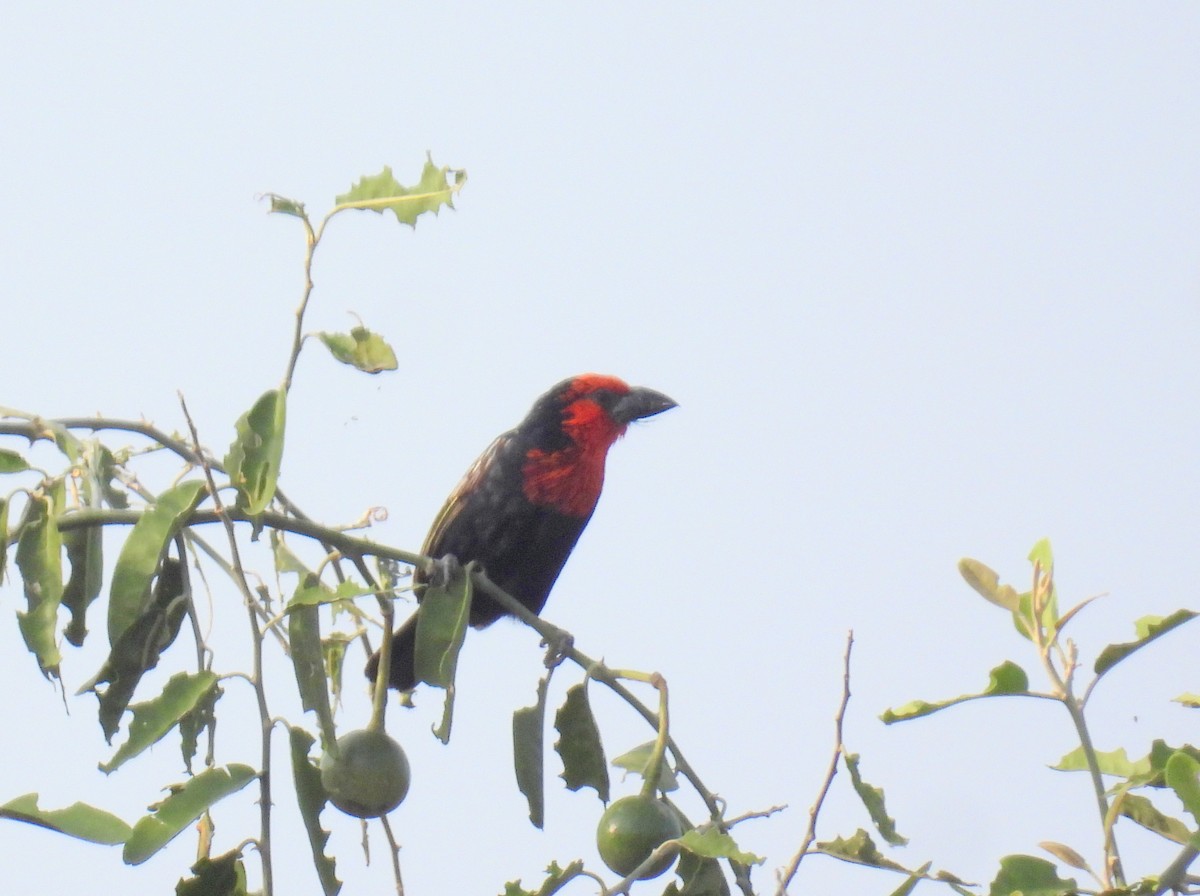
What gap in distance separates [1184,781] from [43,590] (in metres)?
1.53

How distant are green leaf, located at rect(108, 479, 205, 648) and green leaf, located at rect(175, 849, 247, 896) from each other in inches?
15.2

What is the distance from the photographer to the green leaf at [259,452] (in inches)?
78.4

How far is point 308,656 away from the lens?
208cm

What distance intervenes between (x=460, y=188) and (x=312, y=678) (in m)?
1.06

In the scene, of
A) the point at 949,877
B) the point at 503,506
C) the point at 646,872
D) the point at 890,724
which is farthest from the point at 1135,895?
the point at 503,506

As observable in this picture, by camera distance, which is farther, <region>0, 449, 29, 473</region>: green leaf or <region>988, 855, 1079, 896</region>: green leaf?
<region>0, 449, 29, 473</region>: green leaf

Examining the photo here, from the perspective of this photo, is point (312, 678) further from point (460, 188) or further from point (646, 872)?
point (460, 188)

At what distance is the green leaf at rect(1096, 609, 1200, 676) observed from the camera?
200 centimetres

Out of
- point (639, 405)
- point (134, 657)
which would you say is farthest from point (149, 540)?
point (639, 405)

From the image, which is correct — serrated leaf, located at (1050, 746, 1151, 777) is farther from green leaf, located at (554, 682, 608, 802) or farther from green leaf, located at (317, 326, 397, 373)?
green leaf, located at (317, 326, 397, 373)

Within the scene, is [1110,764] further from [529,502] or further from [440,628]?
[529,502]

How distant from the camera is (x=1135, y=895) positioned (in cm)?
164

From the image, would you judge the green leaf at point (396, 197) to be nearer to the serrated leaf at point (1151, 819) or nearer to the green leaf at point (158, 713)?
the green leaf at point (158, 713)

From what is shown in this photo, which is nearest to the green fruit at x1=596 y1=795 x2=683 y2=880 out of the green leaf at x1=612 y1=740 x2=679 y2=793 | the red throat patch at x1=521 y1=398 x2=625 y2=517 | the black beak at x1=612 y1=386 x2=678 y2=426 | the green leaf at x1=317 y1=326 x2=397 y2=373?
the green leaf at x1=612 y1=740 x2=679 y2=793
